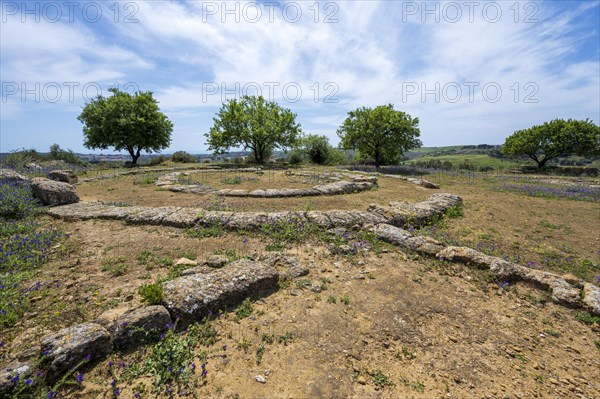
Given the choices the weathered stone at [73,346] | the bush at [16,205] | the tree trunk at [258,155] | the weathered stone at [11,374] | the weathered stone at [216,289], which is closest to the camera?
the weathered stone at [11,374]

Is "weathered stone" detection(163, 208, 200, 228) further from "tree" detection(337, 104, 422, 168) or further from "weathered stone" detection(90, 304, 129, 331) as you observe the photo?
"tree" detection(337, 104, 422, 168)

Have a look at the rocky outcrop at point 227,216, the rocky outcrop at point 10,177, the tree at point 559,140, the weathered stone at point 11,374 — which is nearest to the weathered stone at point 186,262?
the rocky outcrop at point 227,216

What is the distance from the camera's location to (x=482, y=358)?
3.60m

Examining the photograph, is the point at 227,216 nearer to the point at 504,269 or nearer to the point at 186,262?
the point at 186,262

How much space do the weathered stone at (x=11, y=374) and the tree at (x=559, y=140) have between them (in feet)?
169

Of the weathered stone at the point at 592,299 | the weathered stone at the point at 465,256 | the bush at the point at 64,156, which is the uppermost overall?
the bush at the point at 64,156

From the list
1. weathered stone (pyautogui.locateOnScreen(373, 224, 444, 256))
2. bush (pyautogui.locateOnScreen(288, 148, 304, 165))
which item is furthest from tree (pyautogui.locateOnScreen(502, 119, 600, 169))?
weathered stone (pyautogui.locateOnScreen(373, 224, 444, 256))

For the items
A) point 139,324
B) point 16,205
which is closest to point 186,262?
point 139,324

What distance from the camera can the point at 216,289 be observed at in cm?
428

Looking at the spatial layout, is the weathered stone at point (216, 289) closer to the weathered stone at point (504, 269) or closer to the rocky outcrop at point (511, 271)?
the rocky outcrop at point (511, 271)

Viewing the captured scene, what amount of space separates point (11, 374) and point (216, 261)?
10.3ft

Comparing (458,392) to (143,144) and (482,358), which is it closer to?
(482,358)

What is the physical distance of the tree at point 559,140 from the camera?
115ft

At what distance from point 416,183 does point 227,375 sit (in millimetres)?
18464
